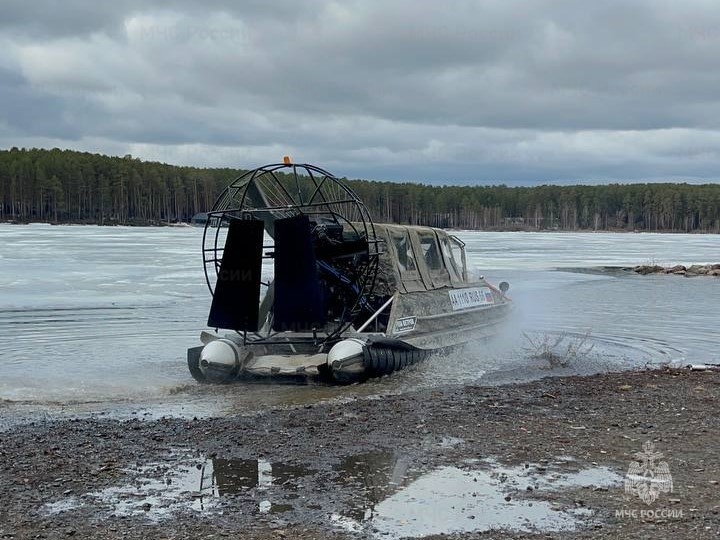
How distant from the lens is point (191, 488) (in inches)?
254

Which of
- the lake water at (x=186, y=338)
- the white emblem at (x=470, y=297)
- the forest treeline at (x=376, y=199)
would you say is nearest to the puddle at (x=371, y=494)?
the lake water at (x=186, y=338)

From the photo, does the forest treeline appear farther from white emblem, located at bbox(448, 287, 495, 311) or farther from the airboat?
the airboat

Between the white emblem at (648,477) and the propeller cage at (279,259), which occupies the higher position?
the propeller cage at (279,259)

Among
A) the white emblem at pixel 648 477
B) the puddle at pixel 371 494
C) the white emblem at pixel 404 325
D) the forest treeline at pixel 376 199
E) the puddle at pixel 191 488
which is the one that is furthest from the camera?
the forest treeline at pixel 376 199

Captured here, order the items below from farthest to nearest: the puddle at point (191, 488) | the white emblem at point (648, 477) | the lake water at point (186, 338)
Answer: the lake water at point (186, 338) < the white emblem at point (648, 477) < the puddle at point (191, 488)

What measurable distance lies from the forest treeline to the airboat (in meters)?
108

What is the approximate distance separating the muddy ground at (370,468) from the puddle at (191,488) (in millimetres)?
20

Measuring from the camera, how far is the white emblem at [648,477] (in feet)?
20.3

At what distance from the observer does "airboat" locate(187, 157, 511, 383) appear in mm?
11422

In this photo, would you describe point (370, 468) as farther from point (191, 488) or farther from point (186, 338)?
point (186, 338)

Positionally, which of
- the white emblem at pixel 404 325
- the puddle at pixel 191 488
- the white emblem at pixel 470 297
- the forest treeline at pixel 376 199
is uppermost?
the forest treeline at pixel 376 199

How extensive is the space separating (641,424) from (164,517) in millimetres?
4931

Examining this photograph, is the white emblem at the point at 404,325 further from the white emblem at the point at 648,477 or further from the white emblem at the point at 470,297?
the white emblem at the point at 648,477

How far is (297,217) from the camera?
37.4 feet
